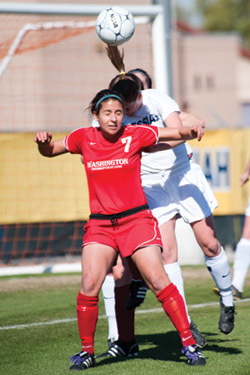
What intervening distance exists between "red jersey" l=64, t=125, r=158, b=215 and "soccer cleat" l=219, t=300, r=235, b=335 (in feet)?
4.43

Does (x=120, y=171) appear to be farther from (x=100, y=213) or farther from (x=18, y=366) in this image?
(x=18, y=366)

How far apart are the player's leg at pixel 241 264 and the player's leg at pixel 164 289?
8.39 ft

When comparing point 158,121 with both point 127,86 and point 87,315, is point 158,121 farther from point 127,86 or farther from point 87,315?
point 87,315

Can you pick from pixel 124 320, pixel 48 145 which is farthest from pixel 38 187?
pixel 48 145

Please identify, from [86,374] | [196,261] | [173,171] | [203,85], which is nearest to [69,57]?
[196,261]

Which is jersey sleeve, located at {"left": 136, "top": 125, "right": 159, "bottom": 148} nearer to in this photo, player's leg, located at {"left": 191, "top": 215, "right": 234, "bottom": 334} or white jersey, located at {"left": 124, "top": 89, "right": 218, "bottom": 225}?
white jersey, located at {"left": 124, "top": 89, "right": 218, "bottom": 225}

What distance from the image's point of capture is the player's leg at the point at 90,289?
528cm

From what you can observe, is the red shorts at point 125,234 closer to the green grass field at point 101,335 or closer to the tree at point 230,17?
the green grass field at point 101,335

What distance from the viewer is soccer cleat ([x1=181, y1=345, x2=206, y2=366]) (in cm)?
A: 530

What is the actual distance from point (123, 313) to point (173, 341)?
764 millimetres

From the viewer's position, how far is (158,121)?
6.21 m

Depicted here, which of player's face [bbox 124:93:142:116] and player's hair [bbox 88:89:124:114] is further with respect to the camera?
player's face [bbox 124:93:142:116]

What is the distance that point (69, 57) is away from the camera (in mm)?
20984

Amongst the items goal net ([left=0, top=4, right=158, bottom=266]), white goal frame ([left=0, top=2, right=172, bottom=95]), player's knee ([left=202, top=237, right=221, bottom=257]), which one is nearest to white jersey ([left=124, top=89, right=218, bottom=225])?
player's knee ([left=202, top=237, right=221, bottom=257])
